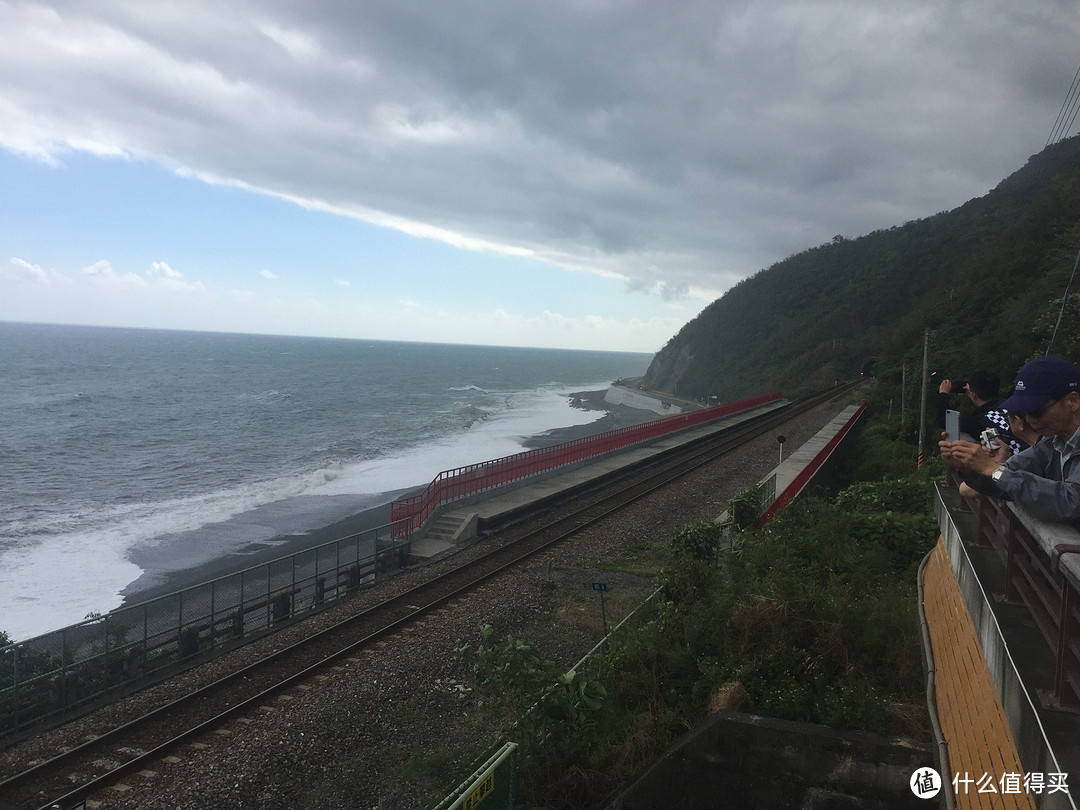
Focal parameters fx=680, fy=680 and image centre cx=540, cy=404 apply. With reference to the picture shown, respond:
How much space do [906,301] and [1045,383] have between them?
89.9 metres

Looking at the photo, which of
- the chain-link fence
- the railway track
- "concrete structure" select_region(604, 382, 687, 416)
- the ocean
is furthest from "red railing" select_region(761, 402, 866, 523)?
"concrete structure" select_region(604, 382, 687, 416)

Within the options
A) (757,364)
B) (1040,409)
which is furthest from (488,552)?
(757,364)

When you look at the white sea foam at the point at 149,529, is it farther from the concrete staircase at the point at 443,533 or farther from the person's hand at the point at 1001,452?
the person's hand at the point at 1001,452

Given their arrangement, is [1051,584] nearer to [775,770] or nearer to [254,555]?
[775,770]

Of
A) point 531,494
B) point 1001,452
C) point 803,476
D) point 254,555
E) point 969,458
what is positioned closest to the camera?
point 969,458

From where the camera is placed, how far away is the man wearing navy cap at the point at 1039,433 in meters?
3.11

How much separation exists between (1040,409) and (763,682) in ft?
17.4

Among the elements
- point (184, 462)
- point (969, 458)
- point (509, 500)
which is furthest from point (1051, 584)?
point (184, 462)

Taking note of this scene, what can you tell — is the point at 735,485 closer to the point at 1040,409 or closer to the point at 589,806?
the point at 589,806

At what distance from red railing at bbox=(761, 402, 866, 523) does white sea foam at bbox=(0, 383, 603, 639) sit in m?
20.8

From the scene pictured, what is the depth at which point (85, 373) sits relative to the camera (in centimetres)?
11581

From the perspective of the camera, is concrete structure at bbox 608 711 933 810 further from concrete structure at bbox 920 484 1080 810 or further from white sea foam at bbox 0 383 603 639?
white sea foam at bbox 0 383 603 639

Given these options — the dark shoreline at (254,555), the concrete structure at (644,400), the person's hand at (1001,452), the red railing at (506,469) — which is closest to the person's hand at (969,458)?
the person's hand at (1001,452)

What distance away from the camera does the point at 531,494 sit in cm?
2323
